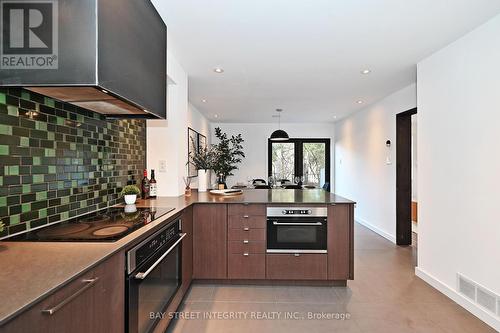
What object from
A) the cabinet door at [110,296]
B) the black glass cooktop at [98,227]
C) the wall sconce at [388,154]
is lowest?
the cabinet door at [110,296]

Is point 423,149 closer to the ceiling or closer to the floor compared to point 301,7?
closer to the floor

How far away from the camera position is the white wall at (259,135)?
26.2 feet

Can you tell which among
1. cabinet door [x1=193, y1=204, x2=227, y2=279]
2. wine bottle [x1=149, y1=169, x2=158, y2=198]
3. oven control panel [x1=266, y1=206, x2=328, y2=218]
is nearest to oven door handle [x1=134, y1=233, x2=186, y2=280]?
cabinet door [x1=193, y1=204, x2=227, y2=279]

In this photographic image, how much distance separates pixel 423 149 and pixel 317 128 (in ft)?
16.6

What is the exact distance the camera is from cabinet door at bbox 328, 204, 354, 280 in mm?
2805

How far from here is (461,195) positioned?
98.9 inches

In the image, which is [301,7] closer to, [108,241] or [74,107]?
[74,107]

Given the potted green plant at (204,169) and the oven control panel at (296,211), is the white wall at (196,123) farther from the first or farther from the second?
the oven control panel at (296,211)

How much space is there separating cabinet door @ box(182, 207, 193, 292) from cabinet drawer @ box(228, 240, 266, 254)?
16.2 inches

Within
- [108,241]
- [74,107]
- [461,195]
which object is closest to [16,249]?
[108,241]

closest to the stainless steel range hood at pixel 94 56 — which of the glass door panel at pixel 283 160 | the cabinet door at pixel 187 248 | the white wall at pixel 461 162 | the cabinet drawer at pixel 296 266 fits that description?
the cabinet door at pixel 187 248

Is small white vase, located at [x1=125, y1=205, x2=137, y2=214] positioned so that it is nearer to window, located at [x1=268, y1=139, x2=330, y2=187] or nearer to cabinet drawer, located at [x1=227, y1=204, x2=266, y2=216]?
cabinet drawer, located at [x1=227, y1=204, x2=266, y2=216]

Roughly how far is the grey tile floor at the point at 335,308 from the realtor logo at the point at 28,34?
6.41ft

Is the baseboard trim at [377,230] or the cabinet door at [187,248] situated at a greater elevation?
the cabinet door at [187,248]
